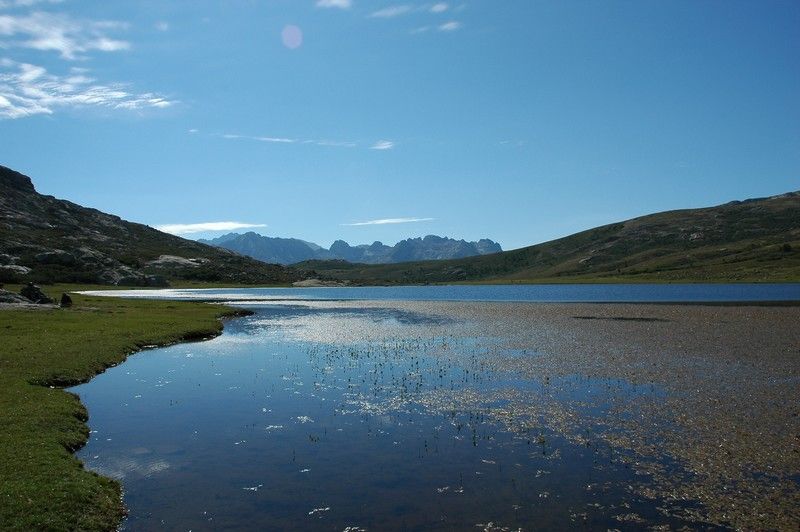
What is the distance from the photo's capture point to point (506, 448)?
80.5 ft

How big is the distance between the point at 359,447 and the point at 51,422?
52.7 ft

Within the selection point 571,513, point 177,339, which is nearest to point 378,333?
point 177,339

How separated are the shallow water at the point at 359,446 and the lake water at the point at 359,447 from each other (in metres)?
0.09

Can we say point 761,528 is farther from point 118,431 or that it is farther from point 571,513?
point 118,431

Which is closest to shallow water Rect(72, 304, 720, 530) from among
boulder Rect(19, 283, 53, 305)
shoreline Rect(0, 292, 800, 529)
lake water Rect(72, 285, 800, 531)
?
lake water Rect(72, 285, 800, 531)

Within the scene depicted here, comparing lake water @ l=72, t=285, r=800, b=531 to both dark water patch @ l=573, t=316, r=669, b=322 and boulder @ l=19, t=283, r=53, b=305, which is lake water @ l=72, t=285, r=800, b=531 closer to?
dark water patch @ l=573, t=316, r=669, b=322

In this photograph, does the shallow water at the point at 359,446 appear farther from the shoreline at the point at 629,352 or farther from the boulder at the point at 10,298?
the boulder at the point at 10,298

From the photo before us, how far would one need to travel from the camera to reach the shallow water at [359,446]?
A: 59.6 ft

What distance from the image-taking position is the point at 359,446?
25266 mm

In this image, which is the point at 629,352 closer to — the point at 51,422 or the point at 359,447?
the point at 359,447

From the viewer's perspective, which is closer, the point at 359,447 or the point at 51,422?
the point at 359,447

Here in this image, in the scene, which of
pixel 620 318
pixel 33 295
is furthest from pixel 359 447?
pixel 33 295

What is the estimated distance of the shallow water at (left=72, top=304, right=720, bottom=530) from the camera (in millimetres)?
18156

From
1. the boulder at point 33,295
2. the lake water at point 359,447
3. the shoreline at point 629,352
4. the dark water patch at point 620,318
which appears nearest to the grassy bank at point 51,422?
the shoreline at point 629,352
